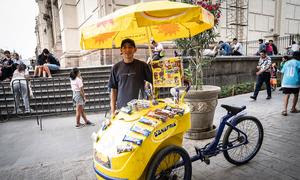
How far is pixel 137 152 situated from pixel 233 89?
8463 mm

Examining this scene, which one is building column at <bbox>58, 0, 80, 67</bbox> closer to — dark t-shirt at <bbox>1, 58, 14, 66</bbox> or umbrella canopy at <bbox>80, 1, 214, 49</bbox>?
dark t-shirt at <bbox>1, 58, 14, 66</bbox>

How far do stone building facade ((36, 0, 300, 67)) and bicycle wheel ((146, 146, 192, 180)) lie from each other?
29.8ft

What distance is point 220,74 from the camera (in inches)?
408

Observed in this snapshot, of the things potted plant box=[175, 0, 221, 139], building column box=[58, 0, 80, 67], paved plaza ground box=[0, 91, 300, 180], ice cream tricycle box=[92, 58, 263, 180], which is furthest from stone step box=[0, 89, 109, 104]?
building column box=[58, 0, 80, 67]

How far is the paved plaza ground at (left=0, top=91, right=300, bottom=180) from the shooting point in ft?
11.1

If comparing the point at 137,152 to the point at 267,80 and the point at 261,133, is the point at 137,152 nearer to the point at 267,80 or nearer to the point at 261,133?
the point at 261,133

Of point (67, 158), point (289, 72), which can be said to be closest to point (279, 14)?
point (289, 72)

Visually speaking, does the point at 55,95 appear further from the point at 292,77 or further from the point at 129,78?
the point at 292,77

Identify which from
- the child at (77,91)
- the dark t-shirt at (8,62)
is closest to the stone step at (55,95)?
the child at (77,91)

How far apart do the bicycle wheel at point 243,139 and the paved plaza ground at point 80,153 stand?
13cm

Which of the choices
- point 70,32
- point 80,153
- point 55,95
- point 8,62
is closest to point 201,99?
point 80,153

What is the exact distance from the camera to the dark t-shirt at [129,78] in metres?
3.48

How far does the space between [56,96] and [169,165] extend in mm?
6970

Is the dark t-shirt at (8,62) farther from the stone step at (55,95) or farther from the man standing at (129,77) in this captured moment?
the man standing at (129,77)
